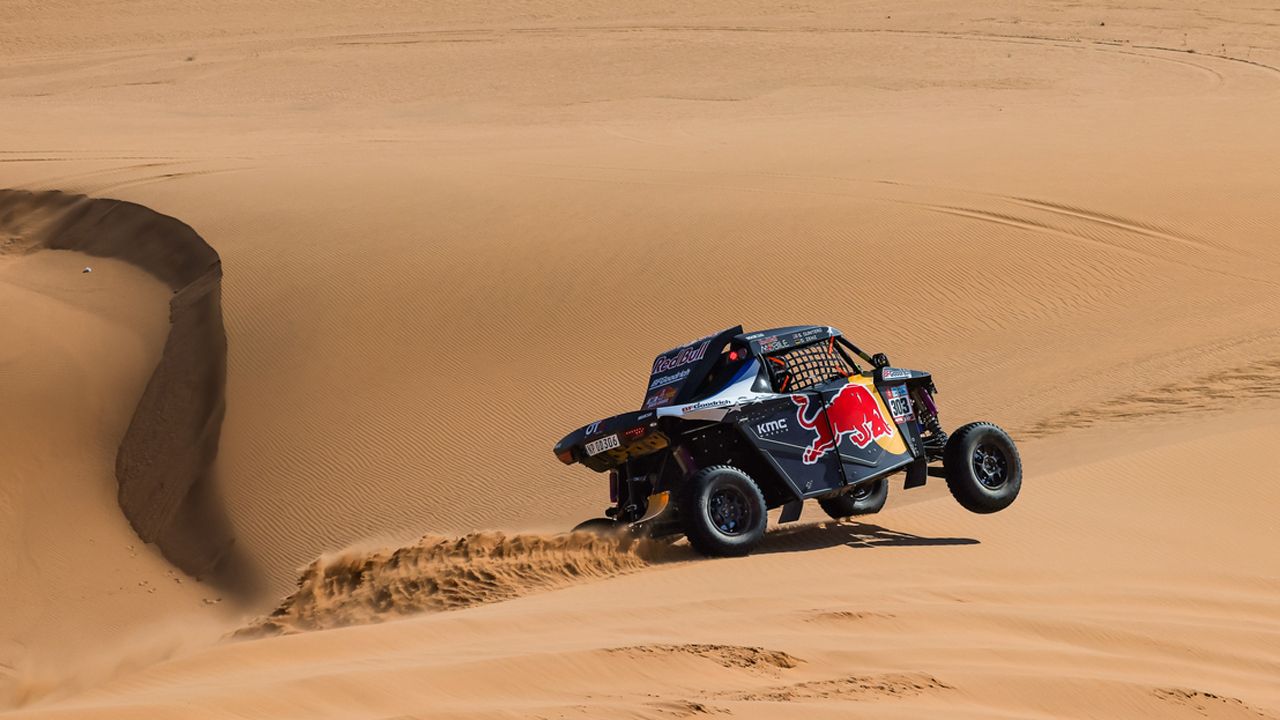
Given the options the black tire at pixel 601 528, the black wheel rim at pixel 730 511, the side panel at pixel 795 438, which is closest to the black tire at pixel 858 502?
the side panel at pixel 795 438

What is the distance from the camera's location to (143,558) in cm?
1392

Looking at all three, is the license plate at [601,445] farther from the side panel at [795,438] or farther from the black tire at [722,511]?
the side panel at [795,438]

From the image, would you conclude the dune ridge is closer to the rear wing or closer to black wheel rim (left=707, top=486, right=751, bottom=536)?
black wheel rim (left=707, top=486, right=751, bottom=536)

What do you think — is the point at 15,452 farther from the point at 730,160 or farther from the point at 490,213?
the point at 730,160


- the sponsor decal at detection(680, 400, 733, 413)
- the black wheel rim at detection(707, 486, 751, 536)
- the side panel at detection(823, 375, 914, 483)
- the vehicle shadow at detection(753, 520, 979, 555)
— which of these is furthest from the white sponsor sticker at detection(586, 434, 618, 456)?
the side panel at detection(823, 375, 914, 483)

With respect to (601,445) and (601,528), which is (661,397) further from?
(601,528)

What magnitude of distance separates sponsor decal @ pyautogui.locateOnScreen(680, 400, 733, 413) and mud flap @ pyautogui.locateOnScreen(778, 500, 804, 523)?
0.90m

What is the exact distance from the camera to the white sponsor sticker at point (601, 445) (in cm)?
1048

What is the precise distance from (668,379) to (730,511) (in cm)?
116

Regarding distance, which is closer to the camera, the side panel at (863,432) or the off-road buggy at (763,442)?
the off-road buggy at (763,442)

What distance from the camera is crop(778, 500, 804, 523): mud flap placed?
10867 millimetres

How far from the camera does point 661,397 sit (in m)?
11.0

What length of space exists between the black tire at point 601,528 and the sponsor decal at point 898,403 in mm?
2210

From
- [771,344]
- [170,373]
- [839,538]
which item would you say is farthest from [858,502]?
[170,373]
